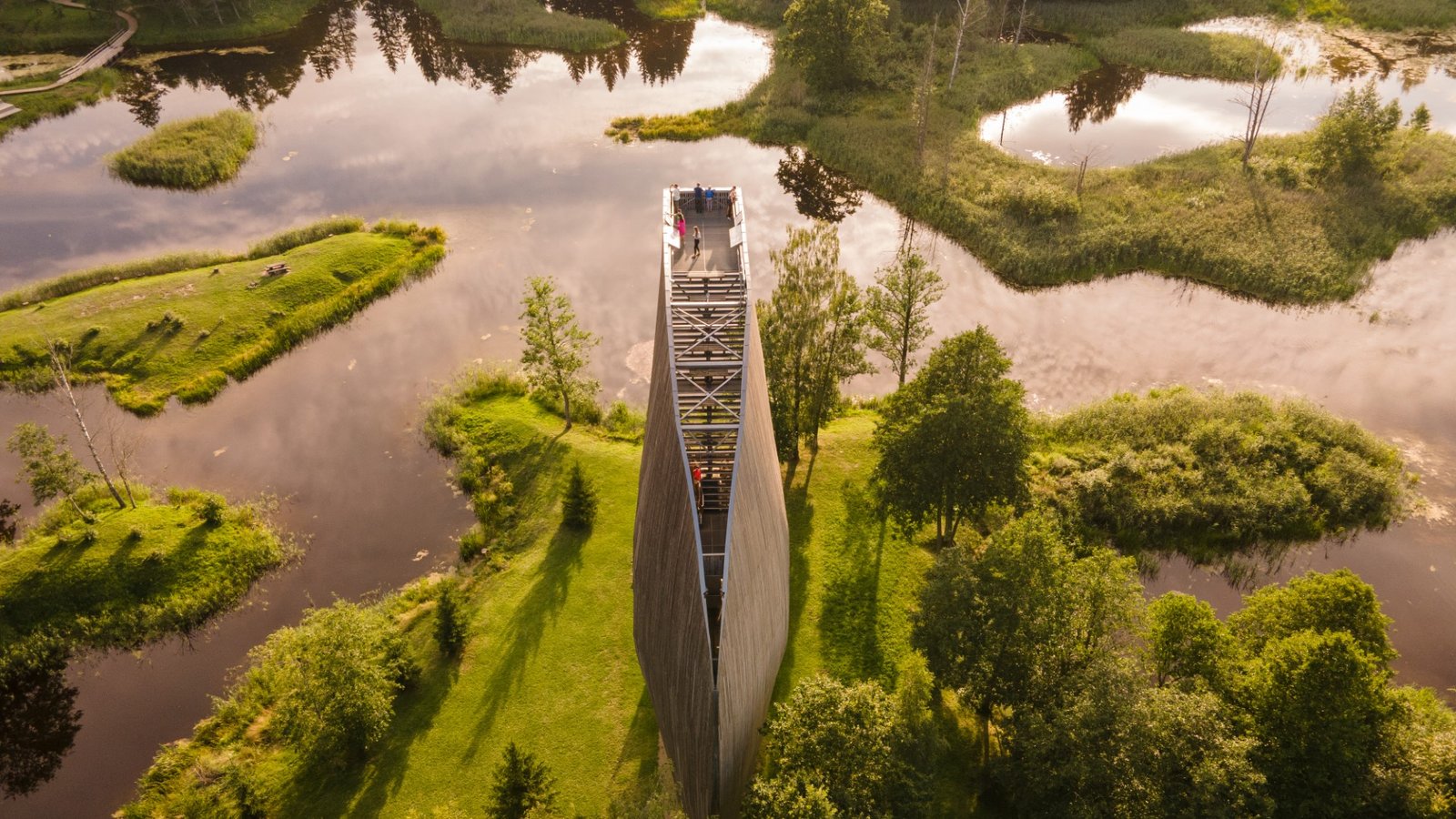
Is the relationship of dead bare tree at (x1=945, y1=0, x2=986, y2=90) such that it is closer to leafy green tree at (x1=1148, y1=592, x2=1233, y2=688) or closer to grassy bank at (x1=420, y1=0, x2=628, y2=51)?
grassy bank at (x1=420, y1=0, x2=628, y2=51)

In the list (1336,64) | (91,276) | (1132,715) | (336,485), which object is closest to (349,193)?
(91,276)

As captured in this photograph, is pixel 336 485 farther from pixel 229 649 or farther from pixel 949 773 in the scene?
pixel 949 773

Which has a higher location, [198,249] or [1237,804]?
[198,249]

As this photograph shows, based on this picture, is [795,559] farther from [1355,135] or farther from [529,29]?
[529,29]

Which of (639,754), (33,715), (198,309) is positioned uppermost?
(198,309)

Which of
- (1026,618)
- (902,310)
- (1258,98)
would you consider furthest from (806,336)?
(1258,98)

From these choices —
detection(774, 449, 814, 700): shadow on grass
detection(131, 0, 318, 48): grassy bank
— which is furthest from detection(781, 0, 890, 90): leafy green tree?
detection(131, 0, 318, 48): grassy bank

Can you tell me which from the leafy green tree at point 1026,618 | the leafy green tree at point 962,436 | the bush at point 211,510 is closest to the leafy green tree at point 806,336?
the leafy green tree at point 962,436
